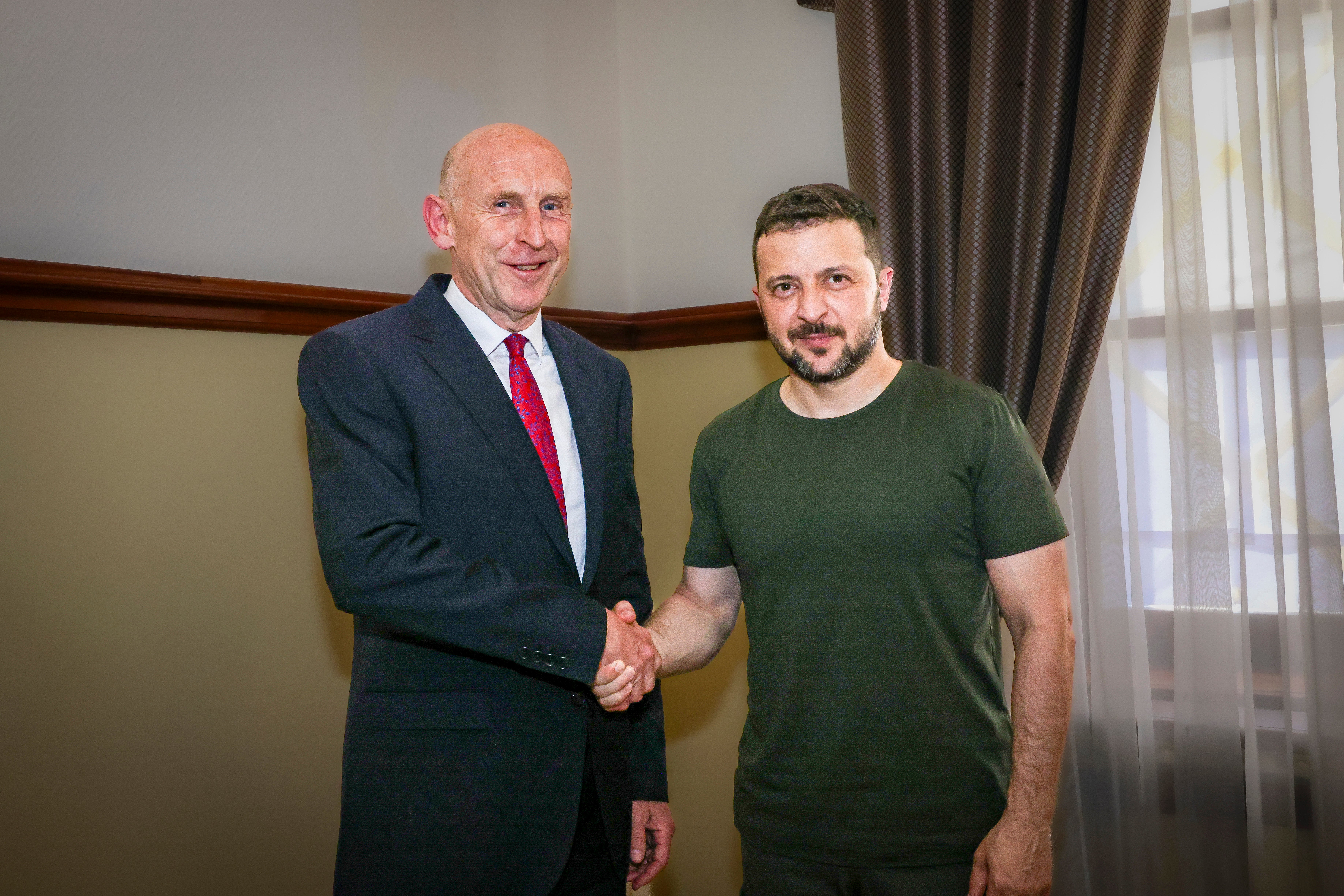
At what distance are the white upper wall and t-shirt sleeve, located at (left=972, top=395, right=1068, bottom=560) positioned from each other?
49.8 inches

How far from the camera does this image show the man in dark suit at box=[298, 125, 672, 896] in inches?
57.2

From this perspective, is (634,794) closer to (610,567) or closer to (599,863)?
(599,863)

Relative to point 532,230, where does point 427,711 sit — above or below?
below

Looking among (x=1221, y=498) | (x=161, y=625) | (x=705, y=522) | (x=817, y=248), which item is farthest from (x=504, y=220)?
(x=1221, y=498)

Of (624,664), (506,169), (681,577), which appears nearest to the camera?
(624,664)

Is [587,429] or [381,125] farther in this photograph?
[381,125]

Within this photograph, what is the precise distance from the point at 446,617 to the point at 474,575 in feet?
0.24

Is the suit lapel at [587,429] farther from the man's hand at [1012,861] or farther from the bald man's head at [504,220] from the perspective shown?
the man's hand at [1012,861]

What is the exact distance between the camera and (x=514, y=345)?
168 centimetres

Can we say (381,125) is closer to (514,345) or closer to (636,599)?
(514,345)

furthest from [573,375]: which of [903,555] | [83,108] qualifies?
[83,108]

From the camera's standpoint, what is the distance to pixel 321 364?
1516 mm

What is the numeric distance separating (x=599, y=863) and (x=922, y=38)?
1.92m

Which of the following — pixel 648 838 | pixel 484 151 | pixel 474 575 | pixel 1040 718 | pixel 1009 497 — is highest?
pixel 484 151
